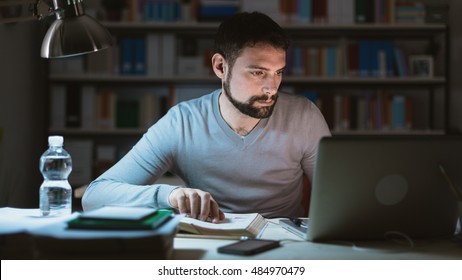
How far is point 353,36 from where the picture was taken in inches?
149

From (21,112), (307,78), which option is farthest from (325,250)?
(21,112)

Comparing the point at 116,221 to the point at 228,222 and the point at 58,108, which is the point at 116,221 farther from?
the point at 58,108

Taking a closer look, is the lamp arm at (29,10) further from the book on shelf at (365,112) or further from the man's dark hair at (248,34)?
the book on shelf at (365,112)

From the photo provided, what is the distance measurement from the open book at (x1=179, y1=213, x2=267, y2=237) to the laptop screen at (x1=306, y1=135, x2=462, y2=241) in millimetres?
141

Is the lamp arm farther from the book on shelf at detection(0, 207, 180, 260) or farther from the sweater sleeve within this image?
the book on shelf at detection(0, 207, 180, 260)

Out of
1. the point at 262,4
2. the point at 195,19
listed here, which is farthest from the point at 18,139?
the point at 262,4

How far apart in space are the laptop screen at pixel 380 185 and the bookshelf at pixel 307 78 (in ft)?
7.85

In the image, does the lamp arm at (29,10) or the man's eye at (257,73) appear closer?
the lamp arm at (29,10)

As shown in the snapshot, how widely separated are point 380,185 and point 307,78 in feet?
8.10

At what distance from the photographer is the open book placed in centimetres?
123

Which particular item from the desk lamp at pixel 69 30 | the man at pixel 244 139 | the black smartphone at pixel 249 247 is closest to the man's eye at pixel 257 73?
the man at pixel 244 139

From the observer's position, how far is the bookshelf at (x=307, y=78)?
11.6ft

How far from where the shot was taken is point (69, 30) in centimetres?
142
